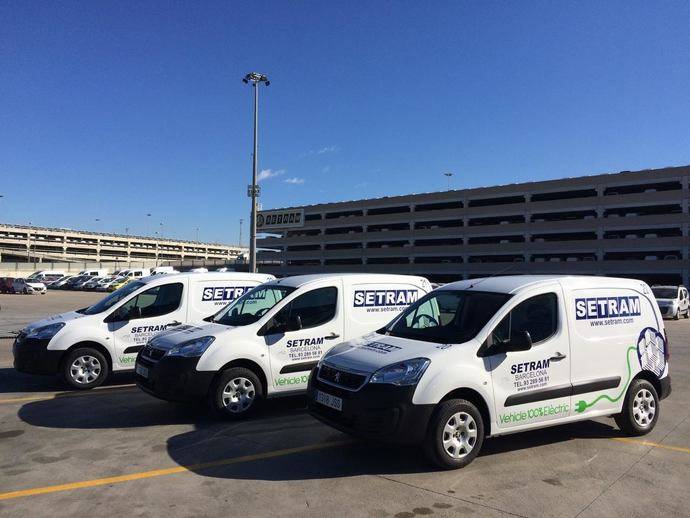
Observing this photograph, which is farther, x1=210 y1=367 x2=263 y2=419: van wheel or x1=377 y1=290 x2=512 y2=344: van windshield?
x1=210 y1=367 x2=263 y2=419: van wheel

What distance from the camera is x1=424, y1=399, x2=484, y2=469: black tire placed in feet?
15.8

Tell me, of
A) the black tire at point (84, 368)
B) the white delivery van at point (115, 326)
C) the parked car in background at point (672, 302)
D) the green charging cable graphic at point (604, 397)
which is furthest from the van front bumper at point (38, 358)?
the parked car in background at point (672, 302)

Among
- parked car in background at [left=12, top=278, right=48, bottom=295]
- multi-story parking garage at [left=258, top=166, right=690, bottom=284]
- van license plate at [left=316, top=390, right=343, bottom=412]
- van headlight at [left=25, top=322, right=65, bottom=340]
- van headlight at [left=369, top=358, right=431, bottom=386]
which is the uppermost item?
multi-story parking garage at [left=258, top=166, right=690, bottom=284]

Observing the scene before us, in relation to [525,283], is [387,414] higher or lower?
lower

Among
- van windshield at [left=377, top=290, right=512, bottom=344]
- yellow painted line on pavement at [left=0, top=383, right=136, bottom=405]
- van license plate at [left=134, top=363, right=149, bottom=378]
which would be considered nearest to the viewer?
van windshield at [left=377, top=290, right=512, bottom=344]

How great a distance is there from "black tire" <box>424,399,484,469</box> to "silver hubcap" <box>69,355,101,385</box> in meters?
5.82

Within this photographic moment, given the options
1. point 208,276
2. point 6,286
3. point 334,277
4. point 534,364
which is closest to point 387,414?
point 534,364

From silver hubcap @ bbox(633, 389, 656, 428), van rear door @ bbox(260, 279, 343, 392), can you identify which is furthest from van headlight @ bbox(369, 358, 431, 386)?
silver hubcap @ bbox(633, 389, 656, 428)

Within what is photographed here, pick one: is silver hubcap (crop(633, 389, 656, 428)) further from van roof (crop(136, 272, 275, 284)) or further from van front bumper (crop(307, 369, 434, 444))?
van roof (crop(136, 272, 275, 284))

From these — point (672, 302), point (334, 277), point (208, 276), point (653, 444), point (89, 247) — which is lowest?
point (653, 444)

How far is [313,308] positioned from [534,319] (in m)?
2.94

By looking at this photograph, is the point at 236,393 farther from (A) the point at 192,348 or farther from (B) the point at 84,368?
(B) the point at 84,368

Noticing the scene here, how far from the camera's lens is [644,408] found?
6262 millimetres

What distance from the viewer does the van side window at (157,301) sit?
29.0ft
